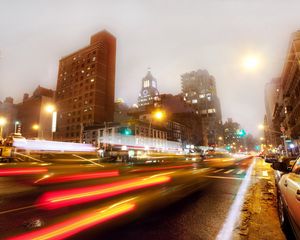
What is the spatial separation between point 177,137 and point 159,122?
11235 mm

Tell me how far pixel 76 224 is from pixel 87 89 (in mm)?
88697

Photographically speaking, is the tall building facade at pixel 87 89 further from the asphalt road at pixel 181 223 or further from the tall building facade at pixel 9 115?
the asphalt road at pixel 181 223

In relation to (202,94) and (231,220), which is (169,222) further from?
(202,94)

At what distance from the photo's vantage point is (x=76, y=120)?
280 feet

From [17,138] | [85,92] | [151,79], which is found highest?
[151,79]

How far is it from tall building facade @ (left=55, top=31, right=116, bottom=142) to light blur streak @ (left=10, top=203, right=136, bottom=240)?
76810 mm

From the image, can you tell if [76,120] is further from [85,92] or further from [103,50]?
[103,50]

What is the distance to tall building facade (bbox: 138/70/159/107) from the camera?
177 meters

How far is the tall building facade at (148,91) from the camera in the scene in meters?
177

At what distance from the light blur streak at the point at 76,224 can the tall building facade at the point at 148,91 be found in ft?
554

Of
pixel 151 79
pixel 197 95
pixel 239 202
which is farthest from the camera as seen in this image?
pixel 151 79

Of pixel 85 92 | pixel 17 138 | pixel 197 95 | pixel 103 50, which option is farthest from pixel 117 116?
pixel 197 95

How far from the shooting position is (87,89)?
88.3 metres

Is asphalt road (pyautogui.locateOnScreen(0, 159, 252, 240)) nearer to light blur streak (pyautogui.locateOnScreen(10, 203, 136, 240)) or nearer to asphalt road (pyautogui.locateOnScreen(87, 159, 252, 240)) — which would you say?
asphalt road (pyautogui.locateOnScreen(87, 159, 252, 240))
